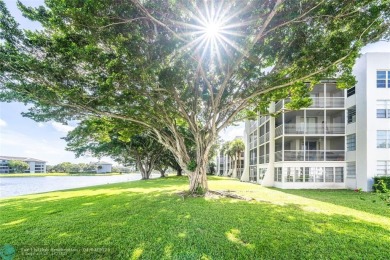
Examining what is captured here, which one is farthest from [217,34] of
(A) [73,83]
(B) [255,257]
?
(B) [255,257]

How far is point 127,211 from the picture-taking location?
28.4ft

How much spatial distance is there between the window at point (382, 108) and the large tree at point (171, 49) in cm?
979

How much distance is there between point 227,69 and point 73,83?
7.41 metres

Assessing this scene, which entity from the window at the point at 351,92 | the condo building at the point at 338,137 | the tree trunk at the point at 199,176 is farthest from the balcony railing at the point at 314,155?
the tree trunk at the point at 199,176

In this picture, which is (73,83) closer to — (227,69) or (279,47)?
(227,69)

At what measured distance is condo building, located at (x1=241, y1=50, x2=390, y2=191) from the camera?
1750 cm

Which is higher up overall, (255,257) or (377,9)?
(377,9)

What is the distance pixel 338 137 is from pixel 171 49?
64.0 feet

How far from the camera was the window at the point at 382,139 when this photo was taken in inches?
685

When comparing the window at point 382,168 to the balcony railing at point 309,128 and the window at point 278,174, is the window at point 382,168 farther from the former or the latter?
the window at point 278,174

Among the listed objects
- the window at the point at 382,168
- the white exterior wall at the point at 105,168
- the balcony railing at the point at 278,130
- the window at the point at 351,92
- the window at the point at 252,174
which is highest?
the window at the point at 351,92

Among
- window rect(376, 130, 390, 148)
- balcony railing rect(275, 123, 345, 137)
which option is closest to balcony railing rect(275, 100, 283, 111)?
balcony railing rect(275, 123, 345, 137)

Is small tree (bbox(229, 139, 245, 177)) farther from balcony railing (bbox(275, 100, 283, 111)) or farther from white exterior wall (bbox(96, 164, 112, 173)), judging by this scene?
white exterior wall (bbox(96, 164, 112, 173))

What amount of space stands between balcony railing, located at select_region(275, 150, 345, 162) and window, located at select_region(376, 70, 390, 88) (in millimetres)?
6239
